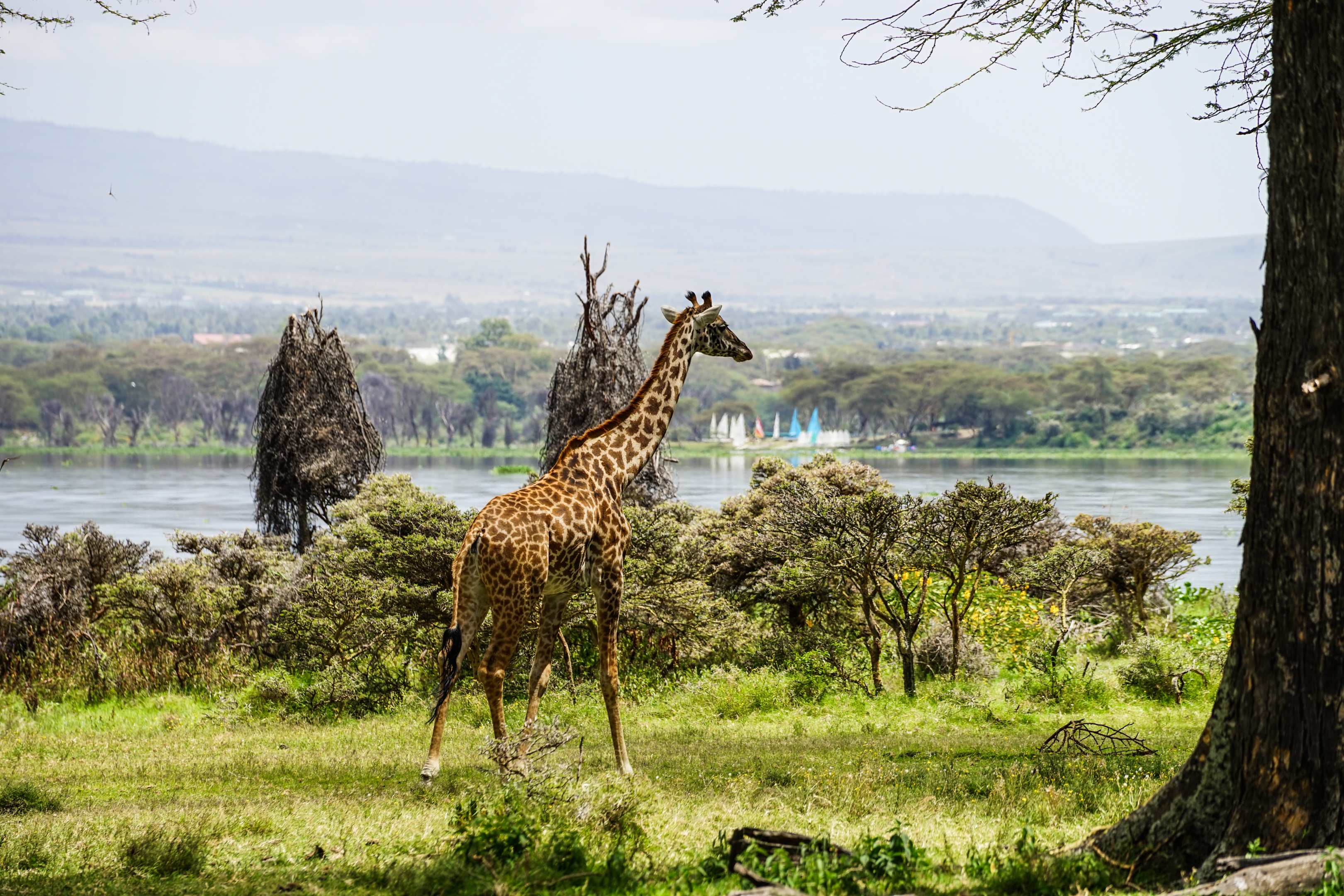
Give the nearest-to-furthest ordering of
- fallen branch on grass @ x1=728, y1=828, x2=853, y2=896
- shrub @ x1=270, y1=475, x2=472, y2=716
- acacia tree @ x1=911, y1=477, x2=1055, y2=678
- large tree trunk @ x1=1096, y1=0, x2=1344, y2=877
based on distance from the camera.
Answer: large tree trunk @ x1=1096, y1=0, x2=1344, y2=877 → fallen branch on grass @ x1=728, y1=828, x2=853, y2=896 → shrub @ x1=270, y1=475, x2=472, y2=716 → acacia tree @ x1=911, y1=477, x2=1055, y2=678

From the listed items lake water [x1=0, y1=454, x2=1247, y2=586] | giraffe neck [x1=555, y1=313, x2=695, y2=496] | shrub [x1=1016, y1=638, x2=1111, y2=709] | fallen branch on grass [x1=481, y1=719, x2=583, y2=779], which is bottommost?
lake water [x1=0, y1=454, x2=1247, y2=586]

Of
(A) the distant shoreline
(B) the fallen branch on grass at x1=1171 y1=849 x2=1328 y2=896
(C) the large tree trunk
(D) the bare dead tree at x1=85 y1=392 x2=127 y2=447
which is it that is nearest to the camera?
(B) the fallen branch on grass at x1=1171 y1=849 x2=1328 y2=896

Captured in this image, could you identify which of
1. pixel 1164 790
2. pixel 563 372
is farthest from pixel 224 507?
pixel 1164 790

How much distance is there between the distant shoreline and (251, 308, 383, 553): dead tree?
70.8 metres

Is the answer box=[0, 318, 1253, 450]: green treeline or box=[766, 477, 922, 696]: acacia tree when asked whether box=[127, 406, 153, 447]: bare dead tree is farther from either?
box=[766, 477, 922, 696]: acacia tree

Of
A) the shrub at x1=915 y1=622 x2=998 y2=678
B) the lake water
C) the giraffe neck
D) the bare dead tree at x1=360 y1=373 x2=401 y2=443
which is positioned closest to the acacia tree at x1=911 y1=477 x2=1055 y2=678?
the shrub at x1=915 y1=622 x2=998 y2=678

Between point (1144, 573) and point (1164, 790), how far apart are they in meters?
14.6

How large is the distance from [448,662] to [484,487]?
6112 cm

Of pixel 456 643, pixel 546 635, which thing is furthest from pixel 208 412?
pixel 456 643

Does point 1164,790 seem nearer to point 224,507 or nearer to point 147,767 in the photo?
point 147,767

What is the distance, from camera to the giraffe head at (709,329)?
9.59 meters

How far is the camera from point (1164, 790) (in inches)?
231

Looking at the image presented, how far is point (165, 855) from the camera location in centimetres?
579

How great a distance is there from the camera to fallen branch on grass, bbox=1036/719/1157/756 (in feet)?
Answer: 30.5
